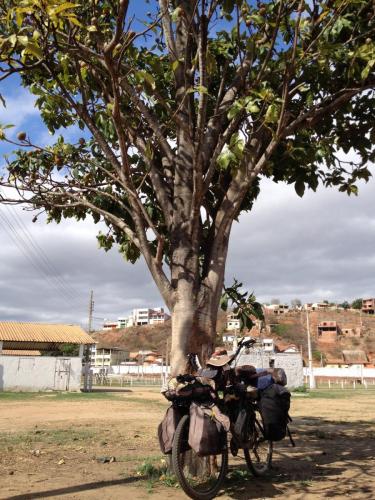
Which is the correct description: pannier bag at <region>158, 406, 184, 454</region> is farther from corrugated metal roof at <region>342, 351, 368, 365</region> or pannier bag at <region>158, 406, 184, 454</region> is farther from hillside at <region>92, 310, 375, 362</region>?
hillside at <region>92, 310, 375, 362</region>

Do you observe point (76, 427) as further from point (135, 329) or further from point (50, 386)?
point (135, 329)

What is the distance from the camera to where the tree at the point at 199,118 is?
577cm

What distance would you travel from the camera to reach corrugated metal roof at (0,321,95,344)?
1518 inches

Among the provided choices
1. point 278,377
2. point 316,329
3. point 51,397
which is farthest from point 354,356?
point 278,377

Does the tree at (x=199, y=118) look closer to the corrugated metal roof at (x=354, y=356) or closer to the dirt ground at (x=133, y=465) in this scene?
the dirt ground at (x=133, y=465)

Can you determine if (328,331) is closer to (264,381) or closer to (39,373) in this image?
(39,373)

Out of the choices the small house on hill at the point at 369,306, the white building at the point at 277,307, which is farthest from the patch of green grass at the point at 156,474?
the small house on hill at the point at 369,306

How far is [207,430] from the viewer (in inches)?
188

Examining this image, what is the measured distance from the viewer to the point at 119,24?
438 cm

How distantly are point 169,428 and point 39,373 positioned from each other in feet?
94.1

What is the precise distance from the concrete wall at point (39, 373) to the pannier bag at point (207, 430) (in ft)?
93.1

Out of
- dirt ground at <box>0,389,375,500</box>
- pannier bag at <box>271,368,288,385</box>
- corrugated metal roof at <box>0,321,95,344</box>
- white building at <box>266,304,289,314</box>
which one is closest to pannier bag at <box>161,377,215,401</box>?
dirt ground at <box>0,389,375,500</box>

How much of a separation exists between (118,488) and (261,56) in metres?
5.43

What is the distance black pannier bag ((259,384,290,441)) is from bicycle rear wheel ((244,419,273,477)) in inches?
3.7
